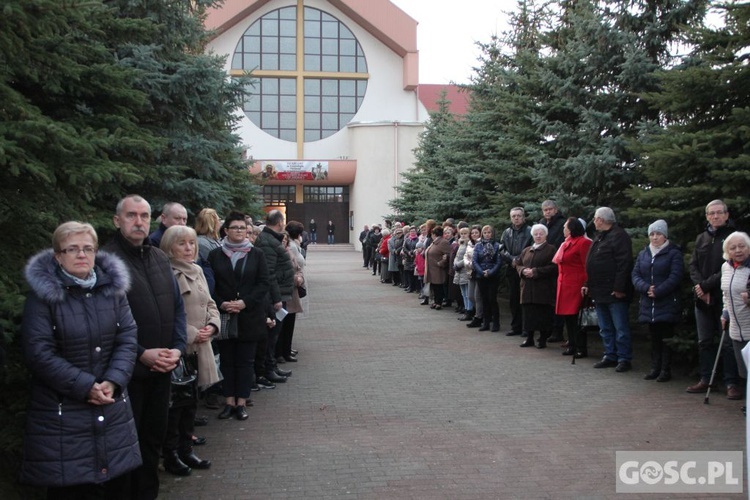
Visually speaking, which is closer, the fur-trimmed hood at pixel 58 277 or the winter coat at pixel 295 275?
the fur-trimmed hood at pixel 58 277

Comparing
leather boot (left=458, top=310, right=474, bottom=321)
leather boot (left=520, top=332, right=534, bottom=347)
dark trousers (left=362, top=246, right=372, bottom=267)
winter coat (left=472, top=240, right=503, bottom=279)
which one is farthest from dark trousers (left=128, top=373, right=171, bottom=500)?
dark trousers (left=362, top=246, right=372, bottom=267)

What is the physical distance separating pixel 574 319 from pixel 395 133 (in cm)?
4067

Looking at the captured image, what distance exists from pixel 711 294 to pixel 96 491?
6493 millimetres

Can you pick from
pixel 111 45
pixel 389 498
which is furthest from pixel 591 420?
pixel 111 45

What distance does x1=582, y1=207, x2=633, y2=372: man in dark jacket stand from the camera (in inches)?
378

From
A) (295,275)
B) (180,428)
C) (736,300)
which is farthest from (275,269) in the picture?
(736,300)

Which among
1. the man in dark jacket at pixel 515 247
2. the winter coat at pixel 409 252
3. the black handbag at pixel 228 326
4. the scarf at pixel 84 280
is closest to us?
the scarf at pixel 84 280

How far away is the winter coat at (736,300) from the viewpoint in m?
7.24

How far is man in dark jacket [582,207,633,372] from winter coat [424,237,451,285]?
23.9ft

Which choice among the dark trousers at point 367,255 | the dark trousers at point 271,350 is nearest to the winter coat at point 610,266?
the dark trousers at point 271,350

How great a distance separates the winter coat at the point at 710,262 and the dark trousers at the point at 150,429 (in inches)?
228

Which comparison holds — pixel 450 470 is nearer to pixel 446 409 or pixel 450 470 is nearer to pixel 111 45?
pixel 446 409

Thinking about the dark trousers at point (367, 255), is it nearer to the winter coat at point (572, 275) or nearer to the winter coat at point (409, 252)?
the winter coat at point (409, 252)

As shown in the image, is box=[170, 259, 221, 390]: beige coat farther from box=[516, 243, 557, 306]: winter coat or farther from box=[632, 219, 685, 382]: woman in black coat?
box=[516, 243, 557, 306]: winter coat
